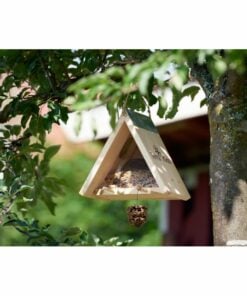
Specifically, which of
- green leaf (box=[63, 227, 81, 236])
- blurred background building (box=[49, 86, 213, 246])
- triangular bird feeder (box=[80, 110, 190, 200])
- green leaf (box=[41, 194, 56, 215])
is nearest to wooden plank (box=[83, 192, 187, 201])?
triangular bird feeder (box=[80, 110, 190, 200])

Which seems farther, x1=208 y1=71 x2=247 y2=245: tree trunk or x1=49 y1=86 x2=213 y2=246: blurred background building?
x1=49 y1=86 x2=213 y2=246: blurred background building

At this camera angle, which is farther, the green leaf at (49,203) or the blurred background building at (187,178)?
the blurred background building at (187,178)

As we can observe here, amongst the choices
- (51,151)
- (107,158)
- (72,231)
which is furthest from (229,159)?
Result: (51,151)

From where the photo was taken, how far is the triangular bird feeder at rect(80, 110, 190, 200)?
76.1 inches

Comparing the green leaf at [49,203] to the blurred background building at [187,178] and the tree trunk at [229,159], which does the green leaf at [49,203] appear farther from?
the blurred background building at [187,178]

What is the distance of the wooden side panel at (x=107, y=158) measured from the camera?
1.97 meters

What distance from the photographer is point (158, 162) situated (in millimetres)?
1965

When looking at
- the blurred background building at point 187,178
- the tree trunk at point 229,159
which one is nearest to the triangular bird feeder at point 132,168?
the tree trunk at point 229,159

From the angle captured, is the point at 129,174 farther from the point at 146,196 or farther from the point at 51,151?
the point at 51,151

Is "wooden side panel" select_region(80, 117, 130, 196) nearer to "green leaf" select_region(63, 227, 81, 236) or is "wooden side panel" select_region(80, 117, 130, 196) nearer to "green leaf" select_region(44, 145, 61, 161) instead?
"green leaf" select_region(63, 227, 81, 236)

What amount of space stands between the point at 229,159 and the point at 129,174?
0.24m
